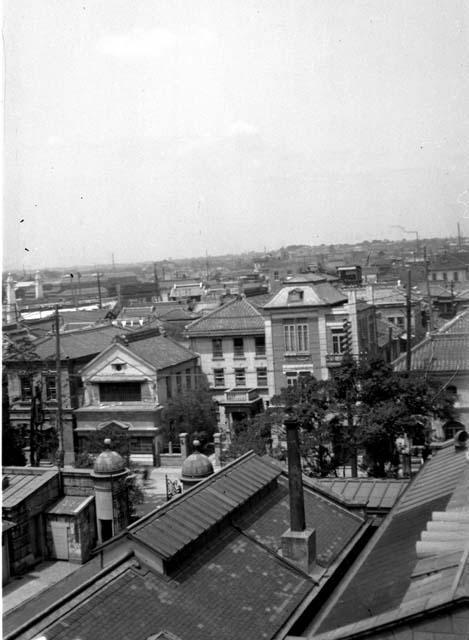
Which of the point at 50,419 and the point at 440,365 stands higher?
the point at 440,365

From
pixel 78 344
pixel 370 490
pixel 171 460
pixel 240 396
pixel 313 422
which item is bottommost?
pixel 171 460

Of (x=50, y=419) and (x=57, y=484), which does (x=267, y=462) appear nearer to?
(x=57, y=484)

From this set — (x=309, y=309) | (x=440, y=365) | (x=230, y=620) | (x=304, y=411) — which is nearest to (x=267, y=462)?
(x=230, y=620)

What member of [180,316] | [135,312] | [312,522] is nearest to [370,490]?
[312,522]

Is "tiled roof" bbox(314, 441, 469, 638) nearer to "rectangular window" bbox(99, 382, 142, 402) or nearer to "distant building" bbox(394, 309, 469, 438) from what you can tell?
"distant building" bbox(394, 309, 469, 438)

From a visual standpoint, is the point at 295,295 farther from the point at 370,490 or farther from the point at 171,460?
the point at 370,490

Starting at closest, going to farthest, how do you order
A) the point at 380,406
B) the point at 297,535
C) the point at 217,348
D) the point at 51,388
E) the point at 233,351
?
the point at 297,535, the point at 380,406, the point at 51,388, the point at 233,351, the point at 217,348

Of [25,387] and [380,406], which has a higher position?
[380,406]

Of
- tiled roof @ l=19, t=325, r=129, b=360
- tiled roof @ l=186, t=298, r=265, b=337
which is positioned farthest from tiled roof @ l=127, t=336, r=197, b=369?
tiled roof @ l=19, t=325, r=129, b=360
